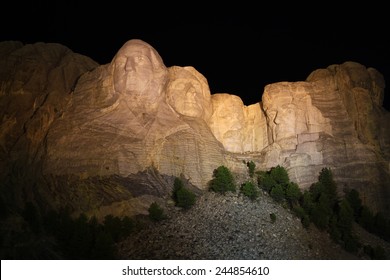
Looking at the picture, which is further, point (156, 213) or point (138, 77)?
point (138, 77)

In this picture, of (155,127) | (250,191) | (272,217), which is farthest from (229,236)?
(155,127)

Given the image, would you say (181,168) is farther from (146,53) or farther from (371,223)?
(371,223)

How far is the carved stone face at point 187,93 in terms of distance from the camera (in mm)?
60531

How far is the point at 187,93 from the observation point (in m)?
61.2

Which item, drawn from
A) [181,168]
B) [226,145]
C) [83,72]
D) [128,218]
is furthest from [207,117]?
[128,218]

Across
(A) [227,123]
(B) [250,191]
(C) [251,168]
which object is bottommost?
(B) [250,191]

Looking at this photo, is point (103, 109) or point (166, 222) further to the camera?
point (103, 109)

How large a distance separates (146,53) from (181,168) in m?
13.0

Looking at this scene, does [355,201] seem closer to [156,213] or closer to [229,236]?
[229,236]

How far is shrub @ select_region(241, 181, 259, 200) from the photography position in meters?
54.6

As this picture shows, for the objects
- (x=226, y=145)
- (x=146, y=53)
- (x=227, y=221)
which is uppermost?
(x=146, y=53)

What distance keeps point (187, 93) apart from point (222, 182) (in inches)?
485

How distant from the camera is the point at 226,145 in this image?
67.6 m

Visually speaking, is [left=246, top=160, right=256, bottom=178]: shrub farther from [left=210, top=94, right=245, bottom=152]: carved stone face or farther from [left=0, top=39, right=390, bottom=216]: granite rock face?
[left=210, top=94, right=245, bottom=152]: carved stone face
